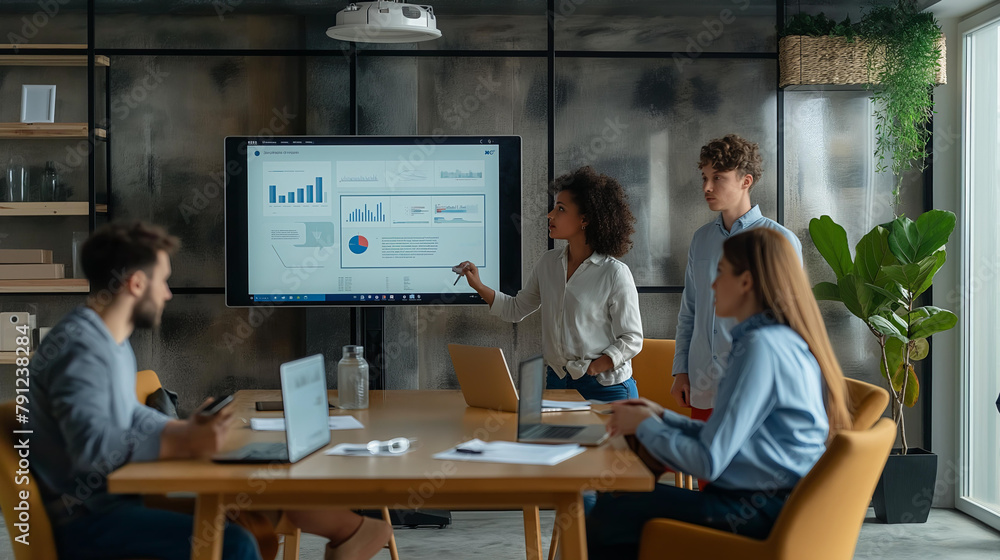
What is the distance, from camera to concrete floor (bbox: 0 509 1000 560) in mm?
3844

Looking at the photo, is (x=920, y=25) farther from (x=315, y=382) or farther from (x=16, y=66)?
(x=16, y=66)

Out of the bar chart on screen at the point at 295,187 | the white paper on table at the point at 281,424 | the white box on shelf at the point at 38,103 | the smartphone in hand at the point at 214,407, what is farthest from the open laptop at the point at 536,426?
the white box on shelf at the point at 38,103

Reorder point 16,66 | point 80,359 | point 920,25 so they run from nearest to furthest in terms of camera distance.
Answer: point 80,359 → point 920,25 → point 16,66

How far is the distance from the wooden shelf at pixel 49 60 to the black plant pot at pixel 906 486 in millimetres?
4371

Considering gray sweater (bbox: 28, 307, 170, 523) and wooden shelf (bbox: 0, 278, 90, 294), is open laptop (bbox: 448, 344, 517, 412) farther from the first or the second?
wooden shelf (bbox: 0, 278, 90, 294)

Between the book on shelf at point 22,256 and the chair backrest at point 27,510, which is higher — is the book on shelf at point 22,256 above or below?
above

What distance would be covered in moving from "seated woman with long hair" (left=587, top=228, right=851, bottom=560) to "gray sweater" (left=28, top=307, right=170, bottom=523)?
3.78 feet

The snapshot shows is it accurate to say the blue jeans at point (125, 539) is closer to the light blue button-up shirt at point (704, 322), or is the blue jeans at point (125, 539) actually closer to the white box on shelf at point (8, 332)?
the light blue button-up shirt at point (704, 322)

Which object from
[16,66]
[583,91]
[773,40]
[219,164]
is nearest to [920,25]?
[773,40]

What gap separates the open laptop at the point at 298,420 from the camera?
198cm

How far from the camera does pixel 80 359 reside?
1.95 meters

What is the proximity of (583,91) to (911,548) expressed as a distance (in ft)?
8.92

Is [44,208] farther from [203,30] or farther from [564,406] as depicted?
[564,406]

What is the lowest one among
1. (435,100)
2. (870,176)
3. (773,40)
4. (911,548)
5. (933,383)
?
(911,548)
